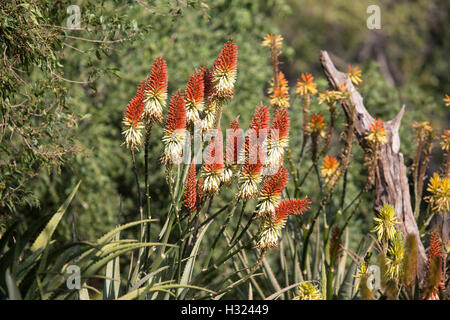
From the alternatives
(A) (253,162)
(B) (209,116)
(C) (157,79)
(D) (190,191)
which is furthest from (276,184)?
(C) (157,79)

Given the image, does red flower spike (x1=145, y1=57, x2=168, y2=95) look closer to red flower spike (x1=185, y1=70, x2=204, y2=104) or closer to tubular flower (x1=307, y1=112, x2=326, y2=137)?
red flower spike (x1=185, y1=70, x2=204, y2=104)

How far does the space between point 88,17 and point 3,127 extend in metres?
0.84

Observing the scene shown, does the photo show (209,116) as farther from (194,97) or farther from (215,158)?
(215,158)

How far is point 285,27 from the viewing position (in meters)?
14.8

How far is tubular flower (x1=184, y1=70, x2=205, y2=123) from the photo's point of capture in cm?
263

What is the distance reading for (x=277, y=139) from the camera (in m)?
2.62

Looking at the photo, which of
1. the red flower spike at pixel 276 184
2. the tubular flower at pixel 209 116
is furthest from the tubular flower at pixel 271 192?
the tubular flower at pixel 209 116

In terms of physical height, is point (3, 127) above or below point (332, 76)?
below

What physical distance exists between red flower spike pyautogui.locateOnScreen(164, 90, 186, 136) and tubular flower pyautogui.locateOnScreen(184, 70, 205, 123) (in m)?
0.11

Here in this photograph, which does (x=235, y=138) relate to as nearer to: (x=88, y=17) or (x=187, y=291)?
(x=187, y=291)

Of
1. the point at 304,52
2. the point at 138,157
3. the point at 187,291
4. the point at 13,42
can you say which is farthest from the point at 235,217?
the point at 304,52

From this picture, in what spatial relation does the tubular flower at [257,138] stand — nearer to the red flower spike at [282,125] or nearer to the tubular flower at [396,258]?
the red flower spike at [282,125]

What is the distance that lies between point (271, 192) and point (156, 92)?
733mm
